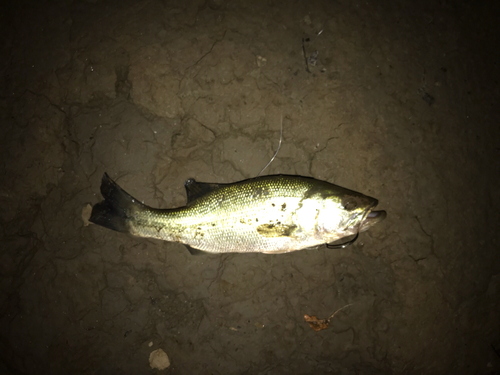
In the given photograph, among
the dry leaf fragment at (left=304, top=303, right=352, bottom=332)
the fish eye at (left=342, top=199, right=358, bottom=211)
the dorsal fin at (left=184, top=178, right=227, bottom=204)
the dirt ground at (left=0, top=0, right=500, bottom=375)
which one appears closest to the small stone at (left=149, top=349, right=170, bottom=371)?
the dirt ground at (left=0, top=0, right=500, bottom=375)

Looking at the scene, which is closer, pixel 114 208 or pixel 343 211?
pixel 343 211

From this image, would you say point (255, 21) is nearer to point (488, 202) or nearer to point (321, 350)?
point (488, 202)

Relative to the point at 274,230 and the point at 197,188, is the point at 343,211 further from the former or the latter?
the point at 197,188

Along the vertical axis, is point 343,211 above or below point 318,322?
above

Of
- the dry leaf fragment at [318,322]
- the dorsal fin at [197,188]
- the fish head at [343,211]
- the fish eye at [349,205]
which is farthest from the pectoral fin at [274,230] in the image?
the dry leaf fragment at [318,322]

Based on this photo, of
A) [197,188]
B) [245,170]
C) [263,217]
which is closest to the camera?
[263,217]

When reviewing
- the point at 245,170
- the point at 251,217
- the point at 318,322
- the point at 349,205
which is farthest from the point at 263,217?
the point at 318,322

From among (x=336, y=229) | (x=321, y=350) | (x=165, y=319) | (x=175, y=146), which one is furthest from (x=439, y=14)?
(x=165, y=319)
